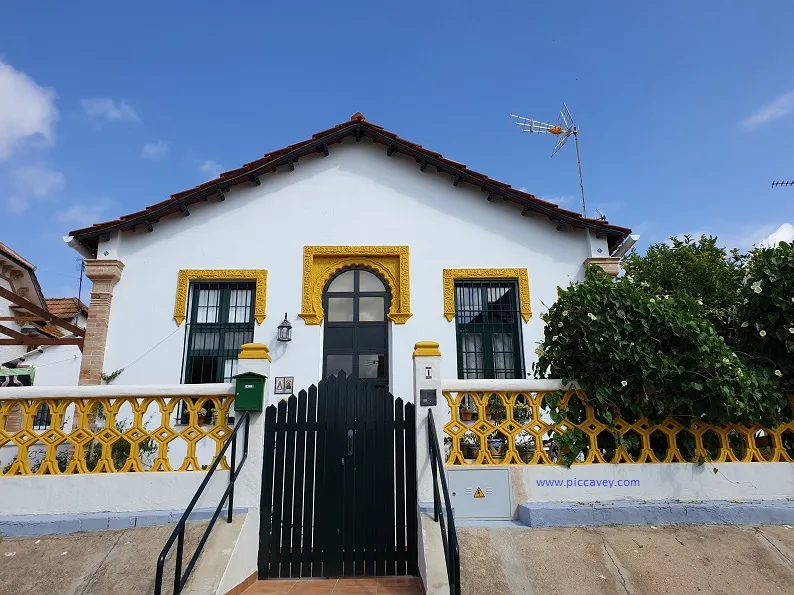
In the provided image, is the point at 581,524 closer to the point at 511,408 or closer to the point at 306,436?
the point at 511,408

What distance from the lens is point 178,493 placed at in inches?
186

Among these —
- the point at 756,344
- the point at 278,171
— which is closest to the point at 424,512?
the point at 756,344

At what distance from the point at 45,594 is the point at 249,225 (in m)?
6.42

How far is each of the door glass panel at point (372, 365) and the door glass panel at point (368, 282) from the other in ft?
3.90

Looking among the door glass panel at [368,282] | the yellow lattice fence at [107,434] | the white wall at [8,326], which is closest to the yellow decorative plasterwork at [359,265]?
the door glass panel at [368,282]

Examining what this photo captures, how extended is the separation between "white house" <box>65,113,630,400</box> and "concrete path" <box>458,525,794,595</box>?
426 centimetres

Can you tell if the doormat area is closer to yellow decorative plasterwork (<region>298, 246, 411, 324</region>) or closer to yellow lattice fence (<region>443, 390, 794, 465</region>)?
yellow lattice fence (<region>443, 390, 794, 465</region>)

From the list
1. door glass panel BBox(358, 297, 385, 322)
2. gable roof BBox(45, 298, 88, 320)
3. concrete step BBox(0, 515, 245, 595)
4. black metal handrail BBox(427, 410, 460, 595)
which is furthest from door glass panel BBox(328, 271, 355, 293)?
gable roof BBox(45, 298, 88, 320)

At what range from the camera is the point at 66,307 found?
14453mm

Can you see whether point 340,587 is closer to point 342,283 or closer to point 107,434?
point 107,434

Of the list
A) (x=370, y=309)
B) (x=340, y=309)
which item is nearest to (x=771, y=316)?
(x=370, y=309)

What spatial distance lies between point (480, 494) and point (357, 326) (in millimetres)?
4666

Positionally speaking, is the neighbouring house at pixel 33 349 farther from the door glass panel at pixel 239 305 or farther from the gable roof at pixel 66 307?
the door glass panel at pixel 239 305

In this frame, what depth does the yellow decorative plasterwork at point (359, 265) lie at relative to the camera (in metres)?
8.81
